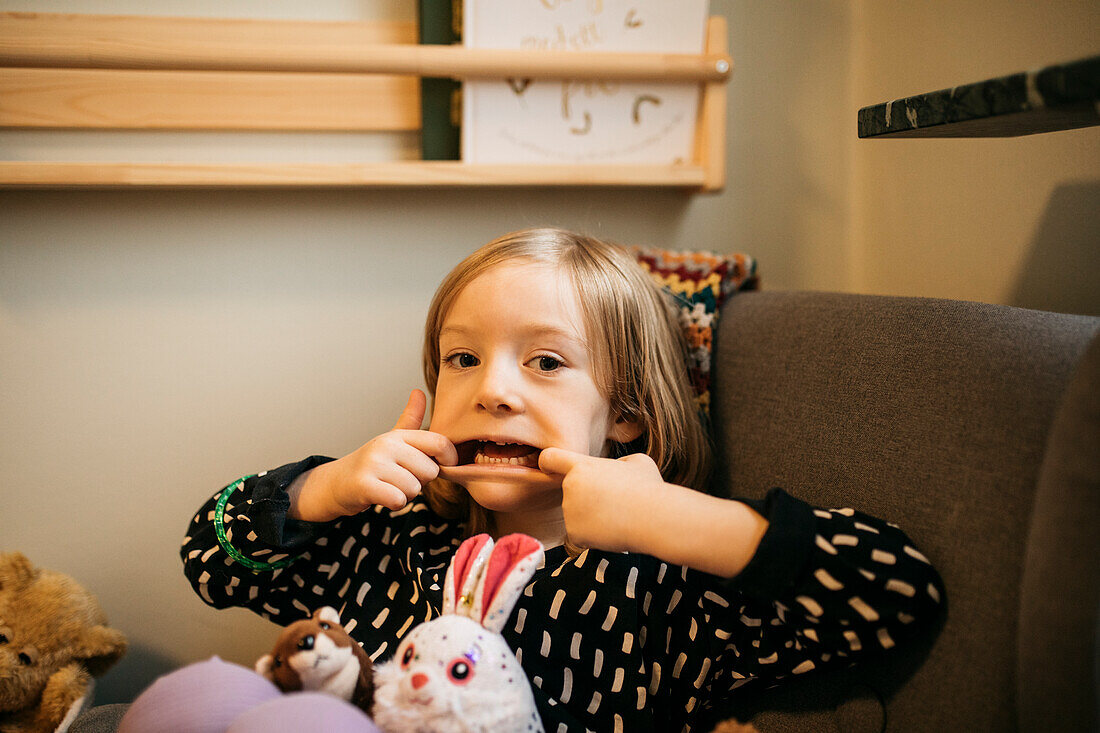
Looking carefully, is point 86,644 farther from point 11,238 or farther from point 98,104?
point 98,104

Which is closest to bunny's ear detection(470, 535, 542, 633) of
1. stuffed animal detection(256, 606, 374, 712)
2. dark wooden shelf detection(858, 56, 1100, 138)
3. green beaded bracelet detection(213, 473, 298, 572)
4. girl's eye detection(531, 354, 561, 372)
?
stuffed animal detection(256, 606, 374, 712)

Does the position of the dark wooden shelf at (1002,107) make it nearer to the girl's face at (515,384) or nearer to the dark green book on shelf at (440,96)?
the girl's face at (515,384)

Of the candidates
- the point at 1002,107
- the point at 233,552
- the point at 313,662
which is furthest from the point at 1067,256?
the point at 233,552

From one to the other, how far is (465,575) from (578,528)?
10 cm

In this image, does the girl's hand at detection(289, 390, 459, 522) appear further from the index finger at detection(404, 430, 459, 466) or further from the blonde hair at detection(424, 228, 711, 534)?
the blonde hair at detection(424, 228, 711, 534)

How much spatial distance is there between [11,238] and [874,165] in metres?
1.26

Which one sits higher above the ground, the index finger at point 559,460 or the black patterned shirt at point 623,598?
the index finger at point 559,460

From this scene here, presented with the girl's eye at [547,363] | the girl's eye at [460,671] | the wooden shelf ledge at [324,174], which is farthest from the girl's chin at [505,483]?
the wooden shelf ledge at [324,174]

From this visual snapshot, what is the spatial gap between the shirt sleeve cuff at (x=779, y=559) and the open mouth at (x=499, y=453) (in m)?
0.25

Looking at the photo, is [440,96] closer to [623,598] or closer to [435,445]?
[435,445]

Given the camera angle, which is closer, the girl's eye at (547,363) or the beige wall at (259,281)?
the girl's eye at (547,363)

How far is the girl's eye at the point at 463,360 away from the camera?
30.3 inches

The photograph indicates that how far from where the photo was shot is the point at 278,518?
2.49ft

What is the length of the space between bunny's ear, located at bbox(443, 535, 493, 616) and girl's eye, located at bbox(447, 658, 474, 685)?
0.05 metres
